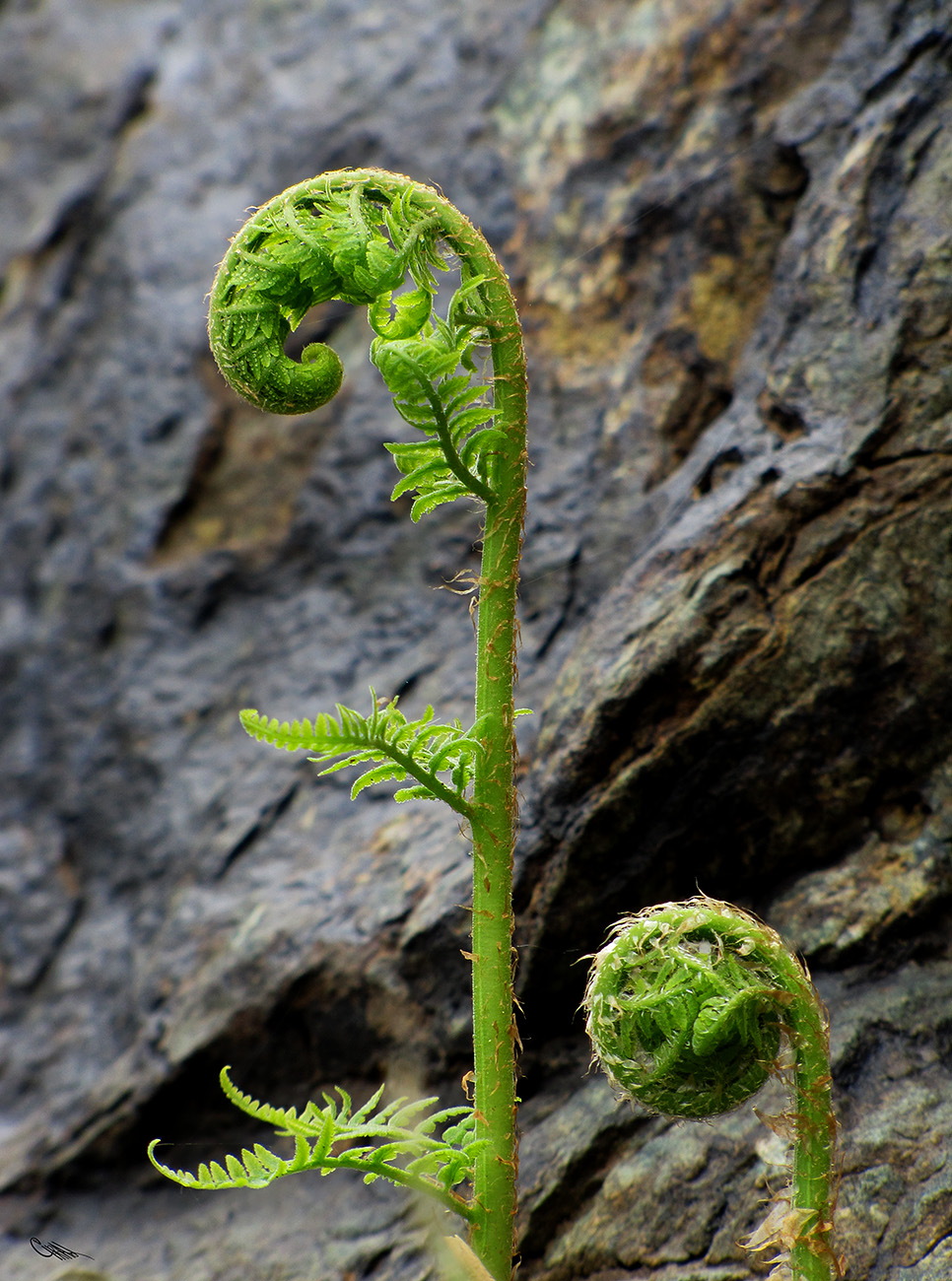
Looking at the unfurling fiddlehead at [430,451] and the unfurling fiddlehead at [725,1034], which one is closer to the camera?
the unfurling fiddlehead at [725,1034]

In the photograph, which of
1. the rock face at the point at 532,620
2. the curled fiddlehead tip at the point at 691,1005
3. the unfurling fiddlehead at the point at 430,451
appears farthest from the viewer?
the rock face at the point at 532,620

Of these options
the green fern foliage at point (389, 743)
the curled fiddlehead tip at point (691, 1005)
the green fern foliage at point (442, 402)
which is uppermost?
the green fern foliage at point (442, 402)

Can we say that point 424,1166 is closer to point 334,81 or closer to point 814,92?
point 814,92

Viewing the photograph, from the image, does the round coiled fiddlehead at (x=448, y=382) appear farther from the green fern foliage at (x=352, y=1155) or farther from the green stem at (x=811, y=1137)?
the green stem at (x=811, y=1137)

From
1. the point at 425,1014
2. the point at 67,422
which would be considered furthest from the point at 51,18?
the point at 425,1014

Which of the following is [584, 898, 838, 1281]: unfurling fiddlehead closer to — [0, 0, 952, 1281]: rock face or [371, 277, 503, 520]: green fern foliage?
[0, 0, 952, 1281]: rock face
